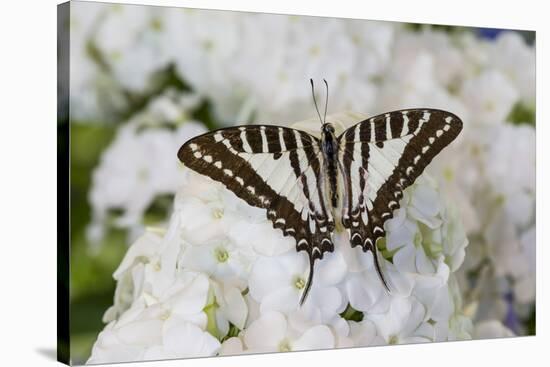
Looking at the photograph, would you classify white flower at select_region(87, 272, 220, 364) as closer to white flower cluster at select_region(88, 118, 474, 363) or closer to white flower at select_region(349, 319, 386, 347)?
white flower cluster at select_region(88, 118, 474, 363)

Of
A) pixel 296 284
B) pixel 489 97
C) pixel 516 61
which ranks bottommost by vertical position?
pixel 296 284

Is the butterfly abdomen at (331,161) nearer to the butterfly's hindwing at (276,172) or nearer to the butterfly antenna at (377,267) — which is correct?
the butterfly's hindwing at (276,172)

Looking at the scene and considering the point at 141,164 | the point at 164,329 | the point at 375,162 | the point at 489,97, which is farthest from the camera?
the point at 489,97

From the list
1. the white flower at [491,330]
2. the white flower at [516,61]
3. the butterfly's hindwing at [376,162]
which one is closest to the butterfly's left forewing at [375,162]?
the butterfly's hindwing at [376,162]

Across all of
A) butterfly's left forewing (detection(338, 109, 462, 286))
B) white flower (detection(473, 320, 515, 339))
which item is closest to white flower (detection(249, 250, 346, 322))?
butterfly's left forewing (detection(338, 109, 462, 286))

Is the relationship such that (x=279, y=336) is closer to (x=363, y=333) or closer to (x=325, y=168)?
(x=363, y=333)

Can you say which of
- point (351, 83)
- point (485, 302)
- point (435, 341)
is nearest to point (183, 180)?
point (351, 83)

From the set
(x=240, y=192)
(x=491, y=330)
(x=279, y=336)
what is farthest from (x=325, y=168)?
(x=491, y=330)
